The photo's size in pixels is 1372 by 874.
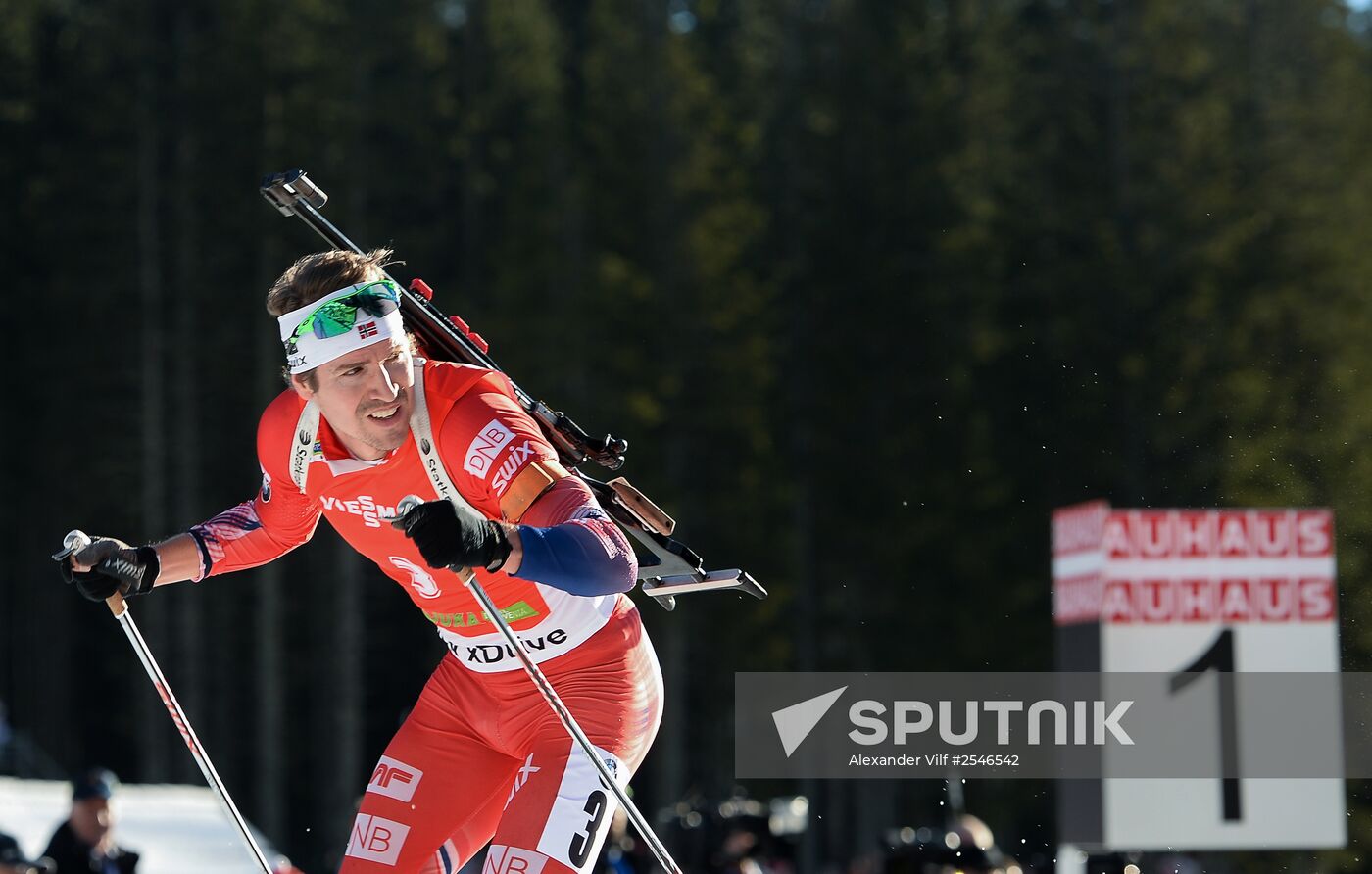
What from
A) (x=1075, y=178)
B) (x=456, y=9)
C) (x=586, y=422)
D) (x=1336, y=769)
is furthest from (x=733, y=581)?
(x=456, y=9)

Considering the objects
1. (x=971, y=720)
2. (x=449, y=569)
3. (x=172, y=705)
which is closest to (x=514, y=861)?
(x=449, y=569)

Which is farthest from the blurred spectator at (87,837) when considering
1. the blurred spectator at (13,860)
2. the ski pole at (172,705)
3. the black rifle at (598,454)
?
the black rifle at (598,454)

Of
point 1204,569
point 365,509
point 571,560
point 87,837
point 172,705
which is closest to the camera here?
point 571,560

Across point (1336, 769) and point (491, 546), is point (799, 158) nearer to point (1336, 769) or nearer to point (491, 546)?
point (1336, 769)

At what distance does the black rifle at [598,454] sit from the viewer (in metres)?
4.39

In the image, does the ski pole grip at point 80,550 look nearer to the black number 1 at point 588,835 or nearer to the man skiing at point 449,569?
the man skiing at point 449,569

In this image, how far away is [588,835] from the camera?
3869mm

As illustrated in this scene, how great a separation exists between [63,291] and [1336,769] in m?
24.7

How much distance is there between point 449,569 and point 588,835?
2.08ft

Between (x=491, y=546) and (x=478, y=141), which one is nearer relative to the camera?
(x=491, y=546)

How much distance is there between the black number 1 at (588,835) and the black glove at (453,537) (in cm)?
66

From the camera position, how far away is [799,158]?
97.9 feet

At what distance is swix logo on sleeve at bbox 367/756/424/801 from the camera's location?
4121 mm

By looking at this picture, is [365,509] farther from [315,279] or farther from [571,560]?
[571,560]
